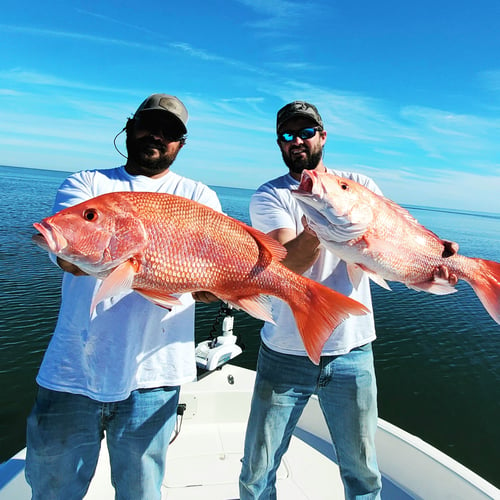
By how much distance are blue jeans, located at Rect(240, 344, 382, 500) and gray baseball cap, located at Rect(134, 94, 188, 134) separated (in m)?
2.00

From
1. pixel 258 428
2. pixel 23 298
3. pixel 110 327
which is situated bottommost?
pixel 23 298

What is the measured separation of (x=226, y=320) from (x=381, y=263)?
387 centimetres

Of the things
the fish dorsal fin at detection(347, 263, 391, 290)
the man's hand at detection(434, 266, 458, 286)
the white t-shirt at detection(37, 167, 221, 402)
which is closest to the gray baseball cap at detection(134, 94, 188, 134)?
the white t-shirt at detection(37, 167, 221, 402)

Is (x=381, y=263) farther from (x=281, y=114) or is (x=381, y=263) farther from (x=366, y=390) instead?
(x=281, y=114)

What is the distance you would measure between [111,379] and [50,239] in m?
1.06

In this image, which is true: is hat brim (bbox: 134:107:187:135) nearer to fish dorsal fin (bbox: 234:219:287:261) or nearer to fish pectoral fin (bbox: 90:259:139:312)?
fish dorsal fin (bbox: 234:219:287:261)

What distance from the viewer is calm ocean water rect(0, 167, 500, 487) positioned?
8.91 m

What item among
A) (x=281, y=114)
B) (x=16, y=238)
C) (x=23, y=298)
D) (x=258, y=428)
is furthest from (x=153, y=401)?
(x=16, y=238)

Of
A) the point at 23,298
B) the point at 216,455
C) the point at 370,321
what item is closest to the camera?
the point at 370,321

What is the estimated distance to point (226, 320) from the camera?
6027 mm

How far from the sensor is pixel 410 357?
12828mm

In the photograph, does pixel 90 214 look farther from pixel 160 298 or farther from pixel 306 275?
pixel 306 275

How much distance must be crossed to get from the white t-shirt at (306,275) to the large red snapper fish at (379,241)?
0.34 metres

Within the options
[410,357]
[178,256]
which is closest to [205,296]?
[178,256]
